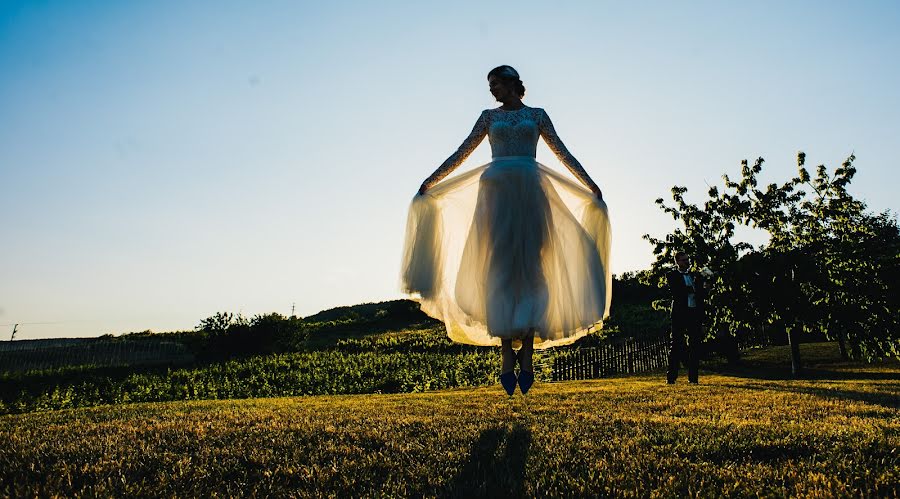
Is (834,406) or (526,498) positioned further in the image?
(834,406)

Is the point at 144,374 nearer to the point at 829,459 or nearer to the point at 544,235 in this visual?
the point at 544,235

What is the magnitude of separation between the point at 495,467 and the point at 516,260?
7.66 feet

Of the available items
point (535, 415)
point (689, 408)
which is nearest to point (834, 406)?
point (689, 408)

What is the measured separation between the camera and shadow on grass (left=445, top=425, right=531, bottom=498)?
2.68 meters

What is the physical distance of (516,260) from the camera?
512 cm

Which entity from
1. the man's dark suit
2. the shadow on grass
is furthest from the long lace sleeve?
the man's dark suit

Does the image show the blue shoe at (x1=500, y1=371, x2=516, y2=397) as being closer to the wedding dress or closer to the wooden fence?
the wedding dress

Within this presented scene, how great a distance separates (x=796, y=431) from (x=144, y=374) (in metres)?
19.4

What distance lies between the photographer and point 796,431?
163 inches

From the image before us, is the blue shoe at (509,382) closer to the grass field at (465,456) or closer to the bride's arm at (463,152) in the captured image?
the grass field at (465,456)

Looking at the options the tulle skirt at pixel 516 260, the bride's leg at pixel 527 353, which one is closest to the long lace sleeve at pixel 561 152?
the tulle skirt at pixel 516 260

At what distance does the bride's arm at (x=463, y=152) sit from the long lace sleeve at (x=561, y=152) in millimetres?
559

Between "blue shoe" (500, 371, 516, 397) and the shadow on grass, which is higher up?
"blue shoe" (500, 371, 516, 397)

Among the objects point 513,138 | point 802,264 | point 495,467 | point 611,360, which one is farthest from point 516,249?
point 611,360
